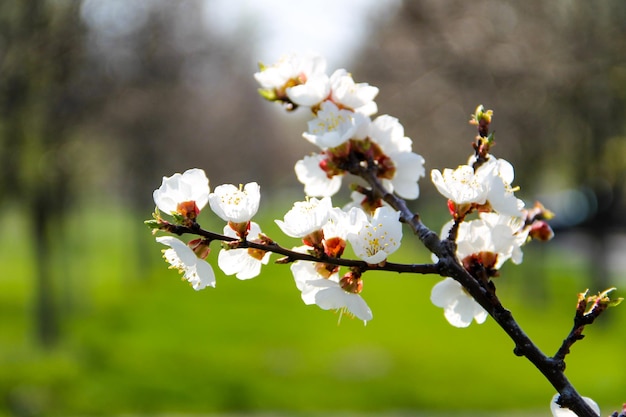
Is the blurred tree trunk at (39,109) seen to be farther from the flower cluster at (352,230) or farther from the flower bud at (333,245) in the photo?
the flower bud at (333,245)

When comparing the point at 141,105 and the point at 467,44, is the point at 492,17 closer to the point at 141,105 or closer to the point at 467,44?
the point at 467,44

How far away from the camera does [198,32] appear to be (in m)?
13.9

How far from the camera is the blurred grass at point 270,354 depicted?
7.61 metres

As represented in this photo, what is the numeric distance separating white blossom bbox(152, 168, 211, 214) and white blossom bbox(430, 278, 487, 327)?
0.47 meters

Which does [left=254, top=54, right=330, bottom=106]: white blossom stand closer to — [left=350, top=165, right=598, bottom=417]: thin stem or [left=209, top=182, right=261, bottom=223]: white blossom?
[left=209, top=182, right=261, bottom=223]: white blossom

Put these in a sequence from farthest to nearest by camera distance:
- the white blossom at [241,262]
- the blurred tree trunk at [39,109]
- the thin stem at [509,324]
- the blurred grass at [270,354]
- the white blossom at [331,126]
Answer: the blurred tree trunk at [39,109] < the blurred grass at [270,354] < the white blossom at [331,126] < the white blossom at [241,262] < the thin stem at [509,324]

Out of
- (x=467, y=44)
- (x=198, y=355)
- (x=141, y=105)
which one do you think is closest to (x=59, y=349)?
(x=198, y=355)

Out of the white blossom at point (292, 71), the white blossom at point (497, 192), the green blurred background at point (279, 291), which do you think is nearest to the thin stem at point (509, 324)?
the white blossom at point (497, 192)

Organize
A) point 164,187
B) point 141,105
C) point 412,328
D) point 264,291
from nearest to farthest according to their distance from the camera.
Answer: point 164,187
point 412,328
point 141,105
point 264,291

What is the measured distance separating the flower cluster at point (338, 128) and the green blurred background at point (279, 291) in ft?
19.8

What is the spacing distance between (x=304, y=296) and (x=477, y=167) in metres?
0.39

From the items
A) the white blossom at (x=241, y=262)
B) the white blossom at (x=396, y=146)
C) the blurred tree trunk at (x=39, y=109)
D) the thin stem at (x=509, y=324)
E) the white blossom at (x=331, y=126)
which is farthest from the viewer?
the blurred tree trunk at (x=39, y=109)

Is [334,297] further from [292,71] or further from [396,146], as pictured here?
[292,71]

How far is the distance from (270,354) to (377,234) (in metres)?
8.83
